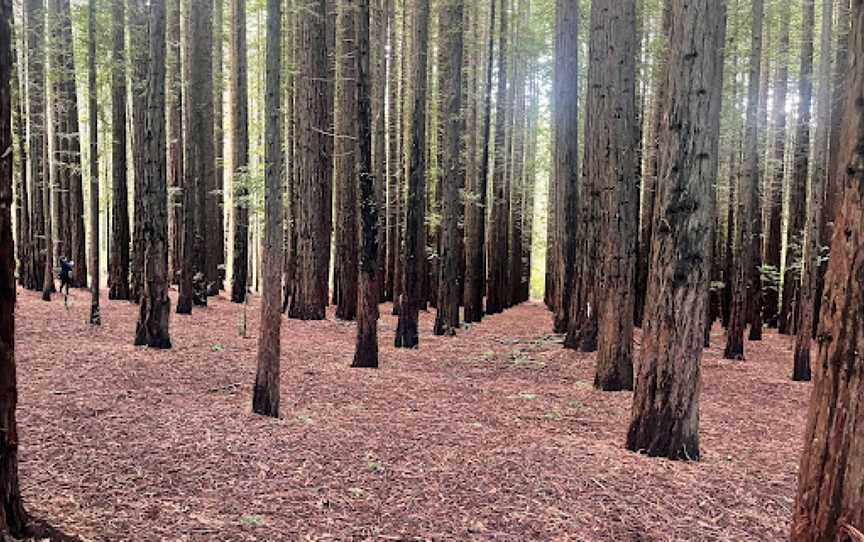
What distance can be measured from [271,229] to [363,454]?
8.05ft

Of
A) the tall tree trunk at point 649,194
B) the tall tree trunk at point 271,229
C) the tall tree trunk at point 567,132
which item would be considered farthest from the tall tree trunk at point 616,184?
the tall tree trunk at point 649,194

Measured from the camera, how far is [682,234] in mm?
5867

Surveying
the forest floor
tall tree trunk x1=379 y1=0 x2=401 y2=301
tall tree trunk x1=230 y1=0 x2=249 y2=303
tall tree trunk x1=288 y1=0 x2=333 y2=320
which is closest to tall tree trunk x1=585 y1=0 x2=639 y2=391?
the forest floor

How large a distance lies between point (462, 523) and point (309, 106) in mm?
11844

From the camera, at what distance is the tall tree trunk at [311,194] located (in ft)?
47.2

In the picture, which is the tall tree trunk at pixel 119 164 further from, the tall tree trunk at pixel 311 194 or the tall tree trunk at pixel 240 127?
the tall tree trunk at pixel 311 194

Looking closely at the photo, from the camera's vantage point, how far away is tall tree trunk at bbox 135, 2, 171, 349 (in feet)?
30.5

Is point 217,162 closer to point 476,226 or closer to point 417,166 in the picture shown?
point 476,226

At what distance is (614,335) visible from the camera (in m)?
8.95

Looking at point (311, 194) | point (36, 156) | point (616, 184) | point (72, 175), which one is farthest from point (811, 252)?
point (36, 156)

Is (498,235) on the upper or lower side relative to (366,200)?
lower

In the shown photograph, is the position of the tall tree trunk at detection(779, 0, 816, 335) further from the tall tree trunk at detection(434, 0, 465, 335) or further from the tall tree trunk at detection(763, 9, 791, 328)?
the tall tree trunk at detection(434, 0, 465, 335)

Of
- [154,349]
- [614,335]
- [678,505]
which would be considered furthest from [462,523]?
[154,349]

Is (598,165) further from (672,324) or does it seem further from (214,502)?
(214,502)
